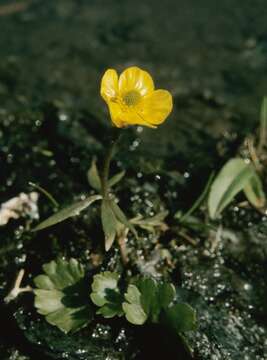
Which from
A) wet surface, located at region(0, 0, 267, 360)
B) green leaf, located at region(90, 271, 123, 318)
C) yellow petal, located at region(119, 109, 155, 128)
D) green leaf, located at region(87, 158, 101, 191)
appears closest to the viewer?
yellow petal, located at region(119, 109, 155, 128)

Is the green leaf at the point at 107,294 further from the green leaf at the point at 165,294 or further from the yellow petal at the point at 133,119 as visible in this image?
the yellow petal at the point at 133,119

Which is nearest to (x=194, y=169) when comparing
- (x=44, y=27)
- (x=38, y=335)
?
(x=38, y=335)

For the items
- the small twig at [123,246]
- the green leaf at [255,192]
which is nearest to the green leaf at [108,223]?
the small twig at [123,246]

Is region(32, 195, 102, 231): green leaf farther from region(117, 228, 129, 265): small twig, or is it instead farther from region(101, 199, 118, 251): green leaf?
region(117, 228, 129, 265): small twig

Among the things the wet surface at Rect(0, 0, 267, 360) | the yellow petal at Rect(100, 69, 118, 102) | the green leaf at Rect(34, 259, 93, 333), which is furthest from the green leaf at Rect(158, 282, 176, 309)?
the yellow petal at Rect(100, 69, 118, 102)

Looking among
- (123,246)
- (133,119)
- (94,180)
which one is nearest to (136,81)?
(133,119)

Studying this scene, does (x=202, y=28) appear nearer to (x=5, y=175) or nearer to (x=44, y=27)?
(x=44, y=27)

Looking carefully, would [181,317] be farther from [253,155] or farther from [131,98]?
[253,155]
